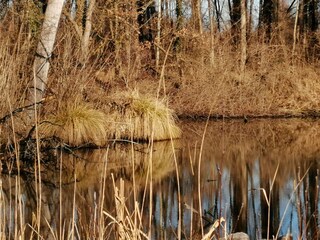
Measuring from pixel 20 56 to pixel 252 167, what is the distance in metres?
3.43

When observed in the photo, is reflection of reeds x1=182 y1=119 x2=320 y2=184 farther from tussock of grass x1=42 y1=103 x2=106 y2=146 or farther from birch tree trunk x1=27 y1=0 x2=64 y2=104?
birch tree trunk x1=27 y1=0 x2=64 y2=104

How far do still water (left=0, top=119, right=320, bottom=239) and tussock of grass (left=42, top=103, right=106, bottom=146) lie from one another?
13.5 inches

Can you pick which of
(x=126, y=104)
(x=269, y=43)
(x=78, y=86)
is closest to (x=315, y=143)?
(x=126, y=104)

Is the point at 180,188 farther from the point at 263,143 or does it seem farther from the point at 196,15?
the point at 196,15

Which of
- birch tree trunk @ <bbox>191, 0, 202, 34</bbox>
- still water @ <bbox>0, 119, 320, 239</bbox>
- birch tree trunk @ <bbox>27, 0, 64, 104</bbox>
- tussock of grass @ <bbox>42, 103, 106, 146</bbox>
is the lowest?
still water @ <bbox>0, 119, 320, 239</bbox>

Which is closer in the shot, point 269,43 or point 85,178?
point 85,178

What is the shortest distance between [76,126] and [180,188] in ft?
11.2

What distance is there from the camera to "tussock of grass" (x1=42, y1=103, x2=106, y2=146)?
8414mm

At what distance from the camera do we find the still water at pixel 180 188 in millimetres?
2971

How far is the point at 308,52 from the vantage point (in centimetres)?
1945

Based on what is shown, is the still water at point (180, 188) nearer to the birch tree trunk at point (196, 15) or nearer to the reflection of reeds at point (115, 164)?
the reflection of reeds at point (115, 164)

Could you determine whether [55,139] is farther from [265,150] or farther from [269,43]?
[269,43]

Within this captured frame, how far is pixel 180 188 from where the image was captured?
18.3 feet

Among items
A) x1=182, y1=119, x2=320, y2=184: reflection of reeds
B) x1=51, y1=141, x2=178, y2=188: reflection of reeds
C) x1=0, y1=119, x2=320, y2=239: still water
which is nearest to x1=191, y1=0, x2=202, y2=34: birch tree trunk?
x1=182, y1=119, x2=320, y2=184: reflection of reeds
